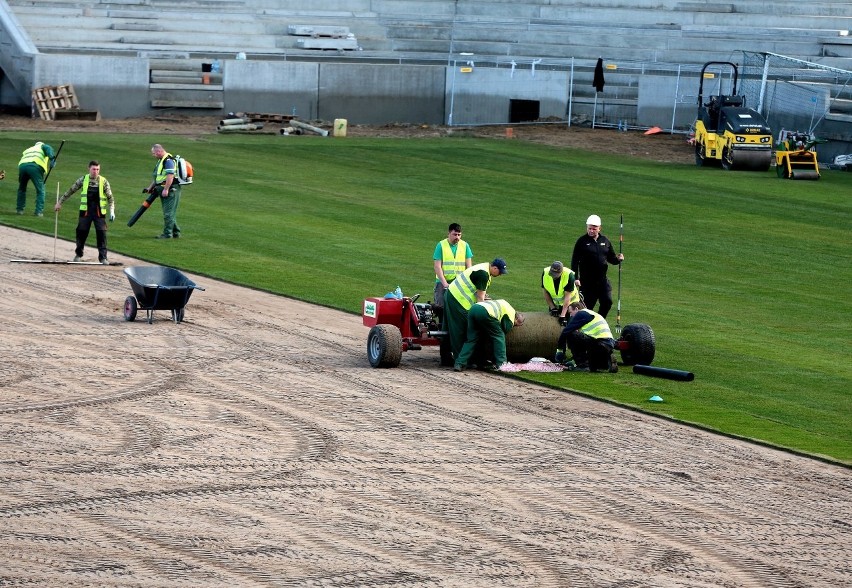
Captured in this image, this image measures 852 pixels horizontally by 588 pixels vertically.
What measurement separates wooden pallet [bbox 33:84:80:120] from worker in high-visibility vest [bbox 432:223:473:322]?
33401mm

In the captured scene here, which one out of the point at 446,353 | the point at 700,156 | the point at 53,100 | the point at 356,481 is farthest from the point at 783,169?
the point at 356,481

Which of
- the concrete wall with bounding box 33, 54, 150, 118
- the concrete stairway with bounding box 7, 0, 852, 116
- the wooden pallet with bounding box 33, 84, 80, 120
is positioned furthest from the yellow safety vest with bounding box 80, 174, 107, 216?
the concrete stairway with bounding box 7, 0, 852, 116

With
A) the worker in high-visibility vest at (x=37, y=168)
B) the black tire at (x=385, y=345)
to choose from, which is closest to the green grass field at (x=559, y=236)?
the worker in high-visibility vest at (x=37, y=168)

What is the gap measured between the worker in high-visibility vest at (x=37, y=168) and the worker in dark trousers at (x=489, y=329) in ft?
51.0

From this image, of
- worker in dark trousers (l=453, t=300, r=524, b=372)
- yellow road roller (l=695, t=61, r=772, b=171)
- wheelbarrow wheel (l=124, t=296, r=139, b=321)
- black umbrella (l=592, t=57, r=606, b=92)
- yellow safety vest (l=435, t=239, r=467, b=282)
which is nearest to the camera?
worker in dark trousers (l=453, t=300, r=524, b=372)

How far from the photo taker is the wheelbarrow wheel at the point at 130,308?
22688 mm

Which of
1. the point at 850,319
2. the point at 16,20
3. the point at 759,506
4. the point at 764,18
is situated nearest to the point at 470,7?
the point at 764,18

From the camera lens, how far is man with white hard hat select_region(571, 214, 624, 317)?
71.8 ft

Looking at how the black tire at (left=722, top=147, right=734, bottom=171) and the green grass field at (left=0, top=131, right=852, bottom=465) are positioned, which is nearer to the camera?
the green grass field at (left=0, top=131, right=852, bottom=465)

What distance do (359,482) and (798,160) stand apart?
107ft

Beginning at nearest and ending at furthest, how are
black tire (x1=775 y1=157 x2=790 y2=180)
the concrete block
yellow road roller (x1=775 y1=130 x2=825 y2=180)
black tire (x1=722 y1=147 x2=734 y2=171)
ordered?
yellow road roller (x1=775 y1=130 x2=825 y2=180)
black tire (x1=775 y1=157 x2=790 y2=180)
black tire (x1=722 y1=147 x2=734 y2=171)
the concrete block

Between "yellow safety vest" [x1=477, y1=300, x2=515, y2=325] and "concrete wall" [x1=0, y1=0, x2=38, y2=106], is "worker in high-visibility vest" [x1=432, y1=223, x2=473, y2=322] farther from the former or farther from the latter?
"concrete wall" [x1=0, y1=0, x2=38, y2=106]

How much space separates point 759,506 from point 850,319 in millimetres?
12171

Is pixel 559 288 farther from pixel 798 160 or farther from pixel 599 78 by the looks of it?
pixel 599 78
